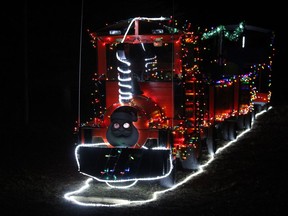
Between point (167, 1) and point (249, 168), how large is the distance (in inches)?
685

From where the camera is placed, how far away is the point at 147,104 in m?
9.80

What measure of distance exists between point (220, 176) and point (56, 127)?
8.58 metres

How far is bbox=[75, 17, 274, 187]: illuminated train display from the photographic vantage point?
898 centimetres

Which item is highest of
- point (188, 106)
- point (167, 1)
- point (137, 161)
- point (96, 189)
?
point (167, 1)

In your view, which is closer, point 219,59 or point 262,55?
point 219,59

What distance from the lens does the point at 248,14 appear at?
40250mm

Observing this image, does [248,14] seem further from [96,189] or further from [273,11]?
[96,189]

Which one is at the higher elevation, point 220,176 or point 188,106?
point 188,106

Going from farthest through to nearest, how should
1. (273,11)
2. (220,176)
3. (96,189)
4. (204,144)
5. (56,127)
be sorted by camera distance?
(273,11) → (56,127) → (204,144) → (220,176) → (96,189)

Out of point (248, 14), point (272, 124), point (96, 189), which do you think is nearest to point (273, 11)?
point (248, 14)

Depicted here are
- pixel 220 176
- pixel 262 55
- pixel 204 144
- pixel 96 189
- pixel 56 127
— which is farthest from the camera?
pixel 262 55

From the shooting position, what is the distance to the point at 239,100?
→ 1576 centimetres

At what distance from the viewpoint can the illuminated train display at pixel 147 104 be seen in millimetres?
8984

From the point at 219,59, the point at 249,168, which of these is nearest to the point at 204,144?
the point at 249,168
